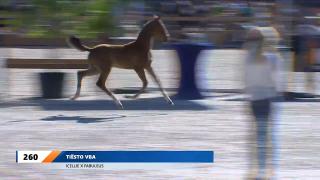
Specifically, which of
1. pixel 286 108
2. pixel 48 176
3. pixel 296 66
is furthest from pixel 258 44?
pixel 296 66

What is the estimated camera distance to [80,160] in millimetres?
9797

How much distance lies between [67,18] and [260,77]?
8.27m

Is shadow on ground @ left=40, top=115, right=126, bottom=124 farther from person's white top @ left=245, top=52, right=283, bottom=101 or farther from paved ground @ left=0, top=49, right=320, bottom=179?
person's white top @ left=245, top=52, right=283, bottom=101

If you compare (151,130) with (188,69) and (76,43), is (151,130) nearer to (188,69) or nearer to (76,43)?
(76,43)

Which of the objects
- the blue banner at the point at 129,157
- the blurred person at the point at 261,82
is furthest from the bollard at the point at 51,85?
the blurred person at the point at 261,82

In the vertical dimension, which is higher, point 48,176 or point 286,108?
point 48,176

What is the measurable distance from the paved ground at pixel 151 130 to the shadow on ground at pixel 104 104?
17 mm

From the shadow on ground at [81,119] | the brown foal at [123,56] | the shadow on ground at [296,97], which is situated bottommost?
the shadow on ground at [296,97]

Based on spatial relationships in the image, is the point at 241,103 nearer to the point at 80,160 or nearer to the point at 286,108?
the point at 286,108

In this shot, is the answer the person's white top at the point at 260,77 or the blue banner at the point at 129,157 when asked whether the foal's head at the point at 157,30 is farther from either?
the person's white top at the point at 260,77

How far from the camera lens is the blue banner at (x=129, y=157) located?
984cm

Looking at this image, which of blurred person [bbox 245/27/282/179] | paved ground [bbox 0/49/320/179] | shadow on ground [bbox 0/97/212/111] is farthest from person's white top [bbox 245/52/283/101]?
shadow on ground [bbox 0/97/212/111]

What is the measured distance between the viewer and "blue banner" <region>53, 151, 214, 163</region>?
32.3 feet

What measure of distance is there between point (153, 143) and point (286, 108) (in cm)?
467
